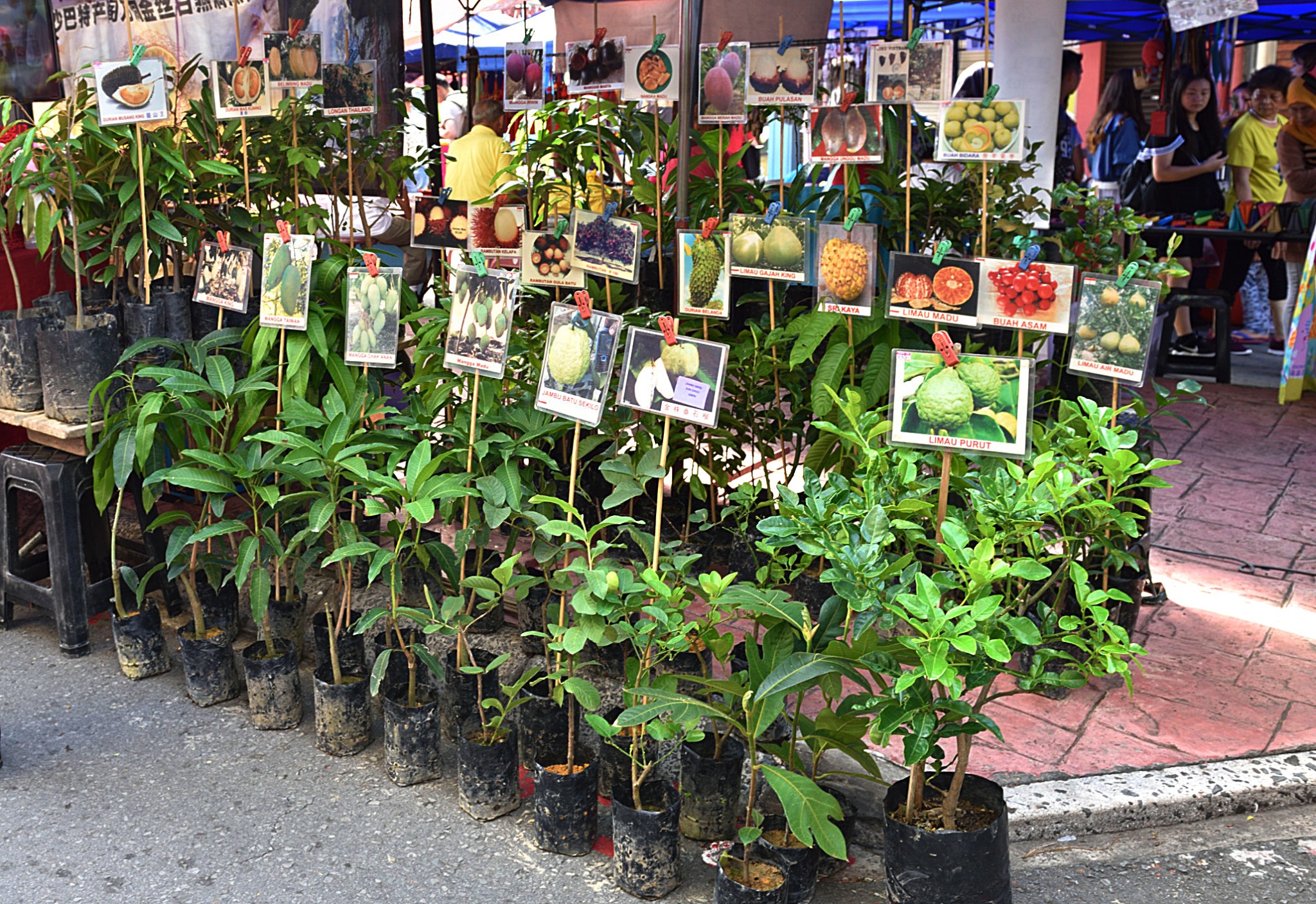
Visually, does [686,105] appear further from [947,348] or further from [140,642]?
[140,642]

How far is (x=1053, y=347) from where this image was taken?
16.3 feet

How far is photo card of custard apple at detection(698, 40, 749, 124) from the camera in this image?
340 centimetres

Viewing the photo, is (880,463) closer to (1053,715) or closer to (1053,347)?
(1053,715)

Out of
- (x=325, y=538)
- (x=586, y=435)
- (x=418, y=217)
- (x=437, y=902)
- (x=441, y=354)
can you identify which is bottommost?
(x=437, y=902)

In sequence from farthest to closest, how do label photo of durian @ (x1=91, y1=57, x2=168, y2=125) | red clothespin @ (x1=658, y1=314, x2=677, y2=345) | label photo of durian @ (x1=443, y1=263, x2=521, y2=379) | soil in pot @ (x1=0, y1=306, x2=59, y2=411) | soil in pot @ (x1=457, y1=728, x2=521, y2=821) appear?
soil in pot @ (x1=0, y1=306, x2=59, y2=411) < label photo of durian @ (x1=91, y1=57, x2=168, y2=125) < label photo of durian @ (x1=443, y1=263, x2=521, y2=379) < soil in pot @ (x1=457, y1=728, x2=521, y2=821) < red clothespin @ (x1=658, y1=314, x2=677, y2=345)

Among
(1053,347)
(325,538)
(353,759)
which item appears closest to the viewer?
(353,759)

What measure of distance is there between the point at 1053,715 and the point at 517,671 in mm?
1528

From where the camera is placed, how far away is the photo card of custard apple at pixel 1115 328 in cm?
284

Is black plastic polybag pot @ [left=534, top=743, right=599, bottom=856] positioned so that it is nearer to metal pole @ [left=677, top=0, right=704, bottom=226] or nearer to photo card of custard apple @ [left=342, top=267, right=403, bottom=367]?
photo card of custard apple @ [left=342, top=267, right=403, bottom=367]

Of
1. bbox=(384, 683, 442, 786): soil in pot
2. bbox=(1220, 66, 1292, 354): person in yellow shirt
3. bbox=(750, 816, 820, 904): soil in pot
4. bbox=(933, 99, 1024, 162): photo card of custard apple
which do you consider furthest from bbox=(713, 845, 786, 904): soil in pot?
bbox=(1220, 66, 1292, 354): person in yellow shirt

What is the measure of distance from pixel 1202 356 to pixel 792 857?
→ 6107mm

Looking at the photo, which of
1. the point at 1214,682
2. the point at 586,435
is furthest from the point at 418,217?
the point at 1214,682

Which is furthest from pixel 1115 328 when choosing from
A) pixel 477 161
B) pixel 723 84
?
pixel 477 161

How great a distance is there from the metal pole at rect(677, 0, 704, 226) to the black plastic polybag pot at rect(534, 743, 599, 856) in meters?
1.62
